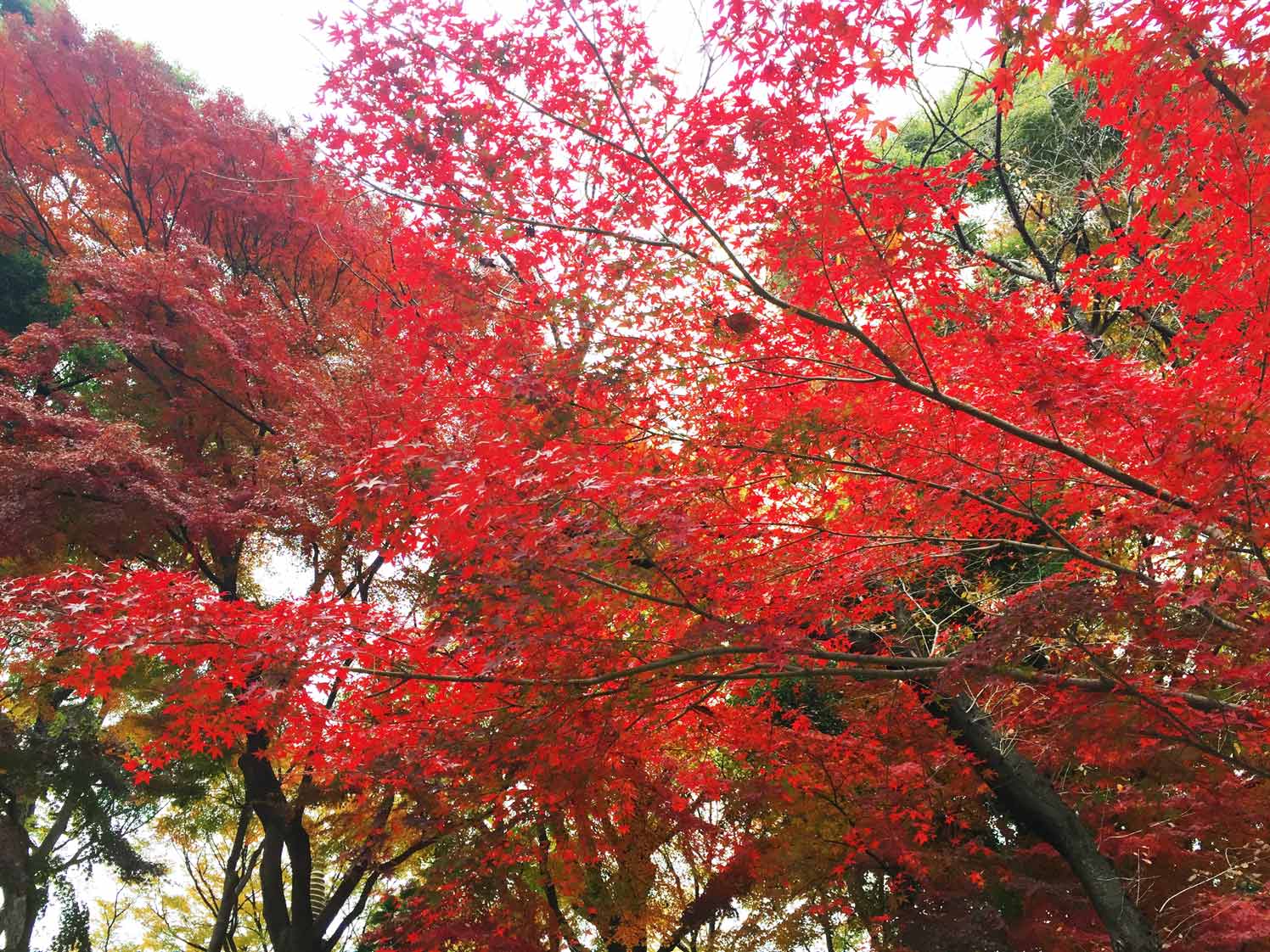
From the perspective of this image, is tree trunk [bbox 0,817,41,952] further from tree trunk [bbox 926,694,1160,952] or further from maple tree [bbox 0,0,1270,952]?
tree trunk [bbox 926,694,1160,952]

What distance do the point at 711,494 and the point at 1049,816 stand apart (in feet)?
14.4

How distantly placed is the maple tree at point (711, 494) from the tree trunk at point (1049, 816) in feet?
0.18

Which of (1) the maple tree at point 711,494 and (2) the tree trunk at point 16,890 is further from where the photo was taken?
(2) the tree trunk at point 16,890

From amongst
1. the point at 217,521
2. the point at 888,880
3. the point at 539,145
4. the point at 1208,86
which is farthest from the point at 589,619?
the point at 888,880

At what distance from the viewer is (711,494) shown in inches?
167

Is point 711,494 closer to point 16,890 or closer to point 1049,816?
point 1049,816

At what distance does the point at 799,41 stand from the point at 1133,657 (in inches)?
161

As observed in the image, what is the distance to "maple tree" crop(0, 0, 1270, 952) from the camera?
3.71m

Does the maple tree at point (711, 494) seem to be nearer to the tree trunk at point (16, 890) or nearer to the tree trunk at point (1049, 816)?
the tree trunk at point (1049, 816)

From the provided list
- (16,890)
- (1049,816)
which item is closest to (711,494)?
(1049,816)

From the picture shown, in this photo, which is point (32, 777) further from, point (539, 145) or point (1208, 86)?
point (1208, 86)

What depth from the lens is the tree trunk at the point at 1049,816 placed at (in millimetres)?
5852

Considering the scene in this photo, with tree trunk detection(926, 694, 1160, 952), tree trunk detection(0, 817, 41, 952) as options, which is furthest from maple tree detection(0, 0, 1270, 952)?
tree trunk detection(0, 817, 41, 952)

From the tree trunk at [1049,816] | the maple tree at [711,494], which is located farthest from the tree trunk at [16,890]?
the tree trunk at [1049,816]
